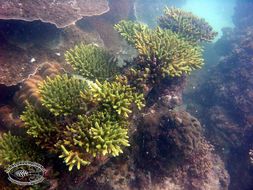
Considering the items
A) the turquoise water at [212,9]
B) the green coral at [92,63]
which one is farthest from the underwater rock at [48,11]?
the turquoise water at [212,9]

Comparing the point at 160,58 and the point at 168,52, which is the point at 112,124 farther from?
the point at 168,52

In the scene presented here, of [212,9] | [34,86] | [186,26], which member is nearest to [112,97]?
[34,86]

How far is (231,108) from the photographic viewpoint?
941cm

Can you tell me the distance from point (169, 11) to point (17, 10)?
5247mm

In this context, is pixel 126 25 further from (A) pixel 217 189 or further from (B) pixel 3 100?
(A) pixel 217 189

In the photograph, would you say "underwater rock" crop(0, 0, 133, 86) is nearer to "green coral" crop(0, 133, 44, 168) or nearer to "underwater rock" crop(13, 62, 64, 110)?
"underwater rock" crop(13, 62, 64, 110)

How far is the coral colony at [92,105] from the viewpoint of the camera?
4.27 m

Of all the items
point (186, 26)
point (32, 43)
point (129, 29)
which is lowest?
point (32, 43)

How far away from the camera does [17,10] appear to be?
6.83m

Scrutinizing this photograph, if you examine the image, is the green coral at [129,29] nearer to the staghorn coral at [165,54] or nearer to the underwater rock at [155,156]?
the staghorn coral at [165,54]

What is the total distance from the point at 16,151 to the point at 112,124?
174 centimetres

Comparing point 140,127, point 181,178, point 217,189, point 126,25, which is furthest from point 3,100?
point 217,189
